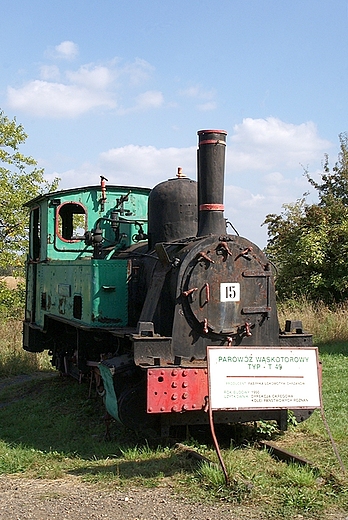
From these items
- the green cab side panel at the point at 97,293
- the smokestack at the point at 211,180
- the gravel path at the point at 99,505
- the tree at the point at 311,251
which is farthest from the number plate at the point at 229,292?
the tree at the point at 311,251

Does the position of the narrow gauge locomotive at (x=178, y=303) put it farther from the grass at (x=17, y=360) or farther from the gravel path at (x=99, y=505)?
the grass at (x=17, y=360)

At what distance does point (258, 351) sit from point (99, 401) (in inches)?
136

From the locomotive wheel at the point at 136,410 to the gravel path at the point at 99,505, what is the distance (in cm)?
97

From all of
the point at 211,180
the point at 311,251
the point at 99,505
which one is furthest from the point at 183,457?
the point at 311,251

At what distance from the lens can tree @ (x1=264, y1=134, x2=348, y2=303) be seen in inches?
706

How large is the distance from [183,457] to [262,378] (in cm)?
99

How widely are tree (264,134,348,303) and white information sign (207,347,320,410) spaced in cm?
1204

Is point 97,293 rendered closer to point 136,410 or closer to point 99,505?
point 136,410

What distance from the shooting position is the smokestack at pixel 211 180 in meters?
6.35

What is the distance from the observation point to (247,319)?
6.29 meters

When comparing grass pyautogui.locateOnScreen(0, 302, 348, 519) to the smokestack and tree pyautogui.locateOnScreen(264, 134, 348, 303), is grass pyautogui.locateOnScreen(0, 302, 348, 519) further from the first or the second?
tree pyautogui.locateOnScreen(264, 134, 348, 303)

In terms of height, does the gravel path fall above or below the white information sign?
below

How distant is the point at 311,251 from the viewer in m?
17.8

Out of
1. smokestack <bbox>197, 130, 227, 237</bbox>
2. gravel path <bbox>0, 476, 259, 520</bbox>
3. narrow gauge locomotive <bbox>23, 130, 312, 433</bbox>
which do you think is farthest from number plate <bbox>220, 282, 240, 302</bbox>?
gravel path <bbox>0, 476, 259, 520</bbox>
